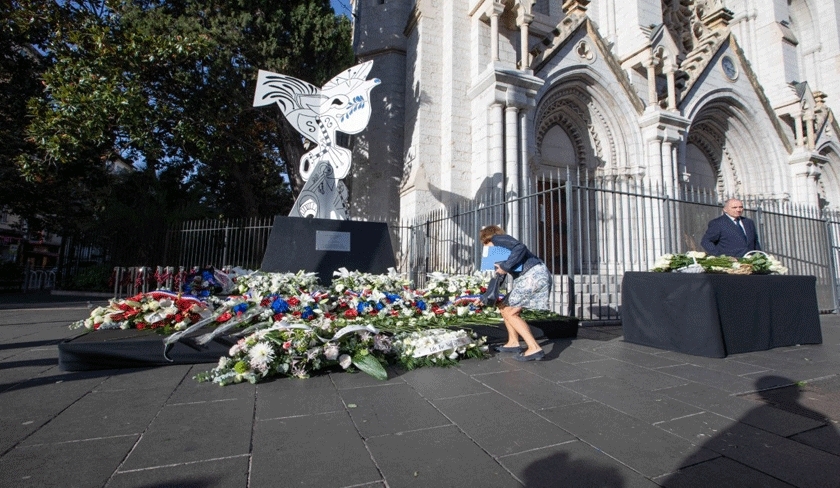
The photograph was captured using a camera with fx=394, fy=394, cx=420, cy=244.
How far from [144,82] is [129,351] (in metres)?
10.3

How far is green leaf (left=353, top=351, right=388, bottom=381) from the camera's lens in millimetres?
3689

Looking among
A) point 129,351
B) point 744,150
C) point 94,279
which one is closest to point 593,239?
point 744,150

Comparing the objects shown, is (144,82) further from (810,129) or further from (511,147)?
(810,129)

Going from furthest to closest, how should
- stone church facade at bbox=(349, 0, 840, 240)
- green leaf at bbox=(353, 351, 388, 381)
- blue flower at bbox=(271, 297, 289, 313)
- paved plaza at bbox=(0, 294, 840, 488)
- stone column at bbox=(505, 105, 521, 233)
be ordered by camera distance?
stone church facade at bbox=(349, 0, 840, 240) < stone column at bbox=(505, 105, 521, 233) < blue flower at bbox=(271, 297, 289, 313) < green leaf at bbox=(353, 351, 388, 381) < paved plaza at bbox=(0, 294, 840, 488)

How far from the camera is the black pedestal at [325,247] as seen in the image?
722 cm

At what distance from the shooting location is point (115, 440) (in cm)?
234

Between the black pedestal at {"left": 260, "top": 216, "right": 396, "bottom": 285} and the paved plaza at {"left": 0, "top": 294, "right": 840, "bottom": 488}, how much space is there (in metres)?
3.29

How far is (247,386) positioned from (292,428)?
3.80 ft

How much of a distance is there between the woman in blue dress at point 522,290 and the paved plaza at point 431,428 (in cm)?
52

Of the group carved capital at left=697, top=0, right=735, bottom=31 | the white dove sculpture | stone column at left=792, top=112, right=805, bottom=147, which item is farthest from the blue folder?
stone column at left=792, top=112, right=805, bottom=147

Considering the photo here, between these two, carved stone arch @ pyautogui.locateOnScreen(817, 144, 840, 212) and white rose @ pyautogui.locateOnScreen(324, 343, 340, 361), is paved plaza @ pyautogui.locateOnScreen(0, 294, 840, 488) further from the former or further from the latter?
carved stone arch @ pyautogui.locateOnScreen(817, 144, 840, 212)

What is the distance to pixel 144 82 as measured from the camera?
437 inches

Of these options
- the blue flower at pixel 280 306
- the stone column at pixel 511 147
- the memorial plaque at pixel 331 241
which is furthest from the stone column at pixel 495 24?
the blue flower at pixel 280 306

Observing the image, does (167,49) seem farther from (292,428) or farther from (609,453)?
(609,453)
